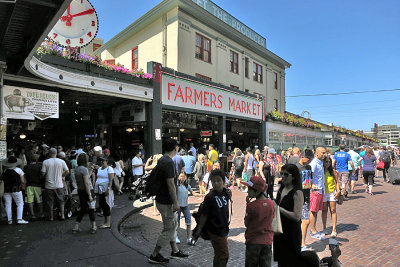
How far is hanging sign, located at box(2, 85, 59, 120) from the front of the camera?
845 centimetres

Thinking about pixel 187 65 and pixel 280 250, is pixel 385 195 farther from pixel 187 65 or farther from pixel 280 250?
pixel 187 65

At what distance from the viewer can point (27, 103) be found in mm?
8836

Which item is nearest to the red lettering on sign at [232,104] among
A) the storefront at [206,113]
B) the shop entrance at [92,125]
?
the storefront at [206,113]

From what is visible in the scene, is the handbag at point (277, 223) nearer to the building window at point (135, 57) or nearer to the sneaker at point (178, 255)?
the sneaker at point (178, 255)

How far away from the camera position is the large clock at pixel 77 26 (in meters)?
9.25

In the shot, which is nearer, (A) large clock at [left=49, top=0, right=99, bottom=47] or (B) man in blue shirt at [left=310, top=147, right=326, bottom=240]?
(B) man in blue shirt at [left=310, top=147, right=326, bottom=240]

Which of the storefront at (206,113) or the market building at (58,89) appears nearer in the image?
the market building at (58,89)

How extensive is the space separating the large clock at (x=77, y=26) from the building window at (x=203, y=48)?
10.2m

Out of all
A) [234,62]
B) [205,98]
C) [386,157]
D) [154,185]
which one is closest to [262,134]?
[234,62]

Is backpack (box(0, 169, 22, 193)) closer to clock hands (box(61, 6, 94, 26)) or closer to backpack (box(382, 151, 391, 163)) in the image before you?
clock hands (box(61, 6, 94, 26))

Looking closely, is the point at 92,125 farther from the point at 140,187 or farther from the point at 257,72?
the point at 257,72

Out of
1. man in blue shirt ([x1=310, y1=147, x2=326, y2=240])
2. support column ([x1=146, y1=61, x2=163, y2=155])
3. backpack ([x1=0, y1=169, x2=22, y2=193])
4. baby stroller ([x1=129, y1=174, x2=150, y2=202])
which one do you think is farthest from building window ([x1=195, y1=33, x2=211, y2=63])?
man in blue shirt ([x1=310, y1=147, x2=326, y2=240])

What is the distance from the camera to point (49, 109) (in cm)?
948

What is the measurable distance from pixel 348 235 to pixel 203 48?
15855 millimetres
